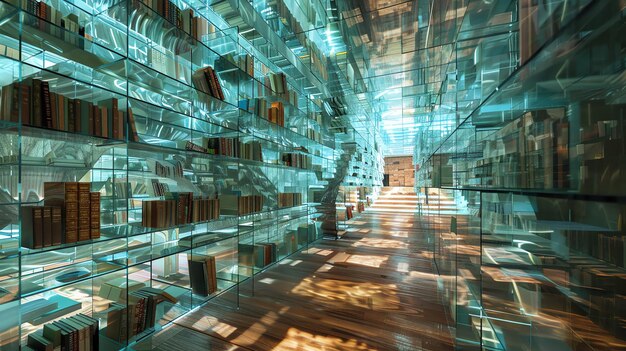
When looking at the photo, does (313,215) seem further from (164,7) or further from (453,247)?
(164,7)

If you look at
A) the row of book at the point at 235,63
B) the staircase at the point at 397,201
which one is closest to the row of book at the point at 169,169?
the row of book at the point at 235,63

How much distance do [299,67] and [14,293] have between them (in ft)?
14.5

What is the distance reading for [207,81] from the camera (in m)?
2.47

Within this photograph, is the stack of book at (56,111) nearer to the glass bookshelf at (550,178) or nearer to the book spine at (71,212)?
the book spine at (71,212)

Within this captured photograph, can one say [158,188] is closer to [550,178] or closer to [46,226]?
[46,226]

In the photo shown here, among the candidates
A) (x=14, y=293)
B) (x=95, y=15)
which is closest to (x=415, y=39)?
(x=95, y=15)

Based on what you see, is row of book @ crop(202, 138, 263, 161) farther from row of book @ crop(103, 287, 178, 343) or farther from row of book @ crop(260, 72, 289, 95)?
row of book @ crop(103, 287, 178, 343)

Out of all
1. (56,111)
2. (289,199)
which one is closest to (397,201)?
(289,199)

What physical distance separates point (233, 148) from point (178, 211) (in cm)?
90

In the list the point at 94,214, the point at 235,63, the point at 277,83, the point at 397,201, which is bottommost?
the point at 397,201

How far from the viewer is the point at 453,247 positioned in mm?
2084

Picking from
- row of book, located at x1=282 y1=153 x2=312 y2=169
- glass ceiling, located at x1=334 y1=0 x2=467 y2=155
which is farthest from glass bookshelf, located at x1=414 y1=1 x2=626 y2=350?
row of book, located at x1=282 y1=153 x2=312 y2=169

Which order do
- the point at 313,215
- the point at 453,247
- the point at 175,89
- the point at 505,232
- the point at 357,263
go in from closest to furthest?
the point at 505,232
the point at 453,247
the point at 175,89
the point at 357,263
the point at 313,215

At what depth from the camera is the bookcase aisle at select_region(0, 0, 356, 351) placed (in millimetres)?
1361
